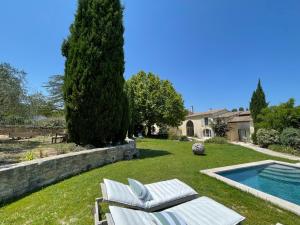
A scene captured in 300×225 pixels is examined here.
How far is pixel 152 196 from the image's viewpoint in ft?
14.3

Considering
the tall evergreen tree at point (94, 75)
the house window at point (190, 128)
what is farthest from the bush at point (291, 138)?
the house window at point (190, 128)

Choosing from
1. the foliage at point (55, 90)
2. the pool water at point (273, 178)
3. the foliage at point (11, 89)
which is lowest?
the pool water at point (273, 178)

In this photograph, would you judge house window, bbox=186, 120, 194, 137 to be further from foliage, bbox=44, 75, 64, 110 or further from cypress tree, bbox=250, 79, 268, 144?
foliage, bbox=44, 75, 64, 110

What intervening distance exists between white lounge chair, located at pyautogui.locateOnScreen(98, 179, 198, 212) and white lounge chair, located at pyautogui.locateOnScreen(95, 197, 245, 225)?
0.50 m

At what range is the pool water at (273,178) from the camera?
737cm

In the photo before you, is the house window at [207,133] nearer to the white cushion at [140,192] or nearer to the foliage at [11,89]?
the foliage at [11,89]

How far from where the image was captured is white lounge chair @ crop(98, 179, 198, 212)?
3854 millimetres

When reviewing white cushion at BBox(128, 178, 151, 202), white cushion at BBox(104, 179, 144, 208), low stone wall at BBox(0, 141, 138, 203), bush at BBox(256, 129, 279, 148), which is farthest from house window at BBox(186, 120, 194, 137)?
white cushion at BBox(104, 179, 144, 208)

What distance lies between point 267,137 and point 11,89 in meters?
23.7

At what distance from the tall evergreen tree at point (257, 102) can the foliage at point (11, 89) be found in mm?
29097

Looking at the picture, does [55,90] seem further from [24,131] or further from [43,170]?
[43,170]

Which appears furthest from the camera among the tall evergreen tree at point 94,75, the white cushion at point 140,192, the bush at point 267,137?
the bush at point 267,137

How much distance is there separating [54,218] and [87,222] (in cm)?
85

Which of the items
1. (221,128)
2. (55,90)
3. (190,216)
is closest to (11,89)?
(190,216)
